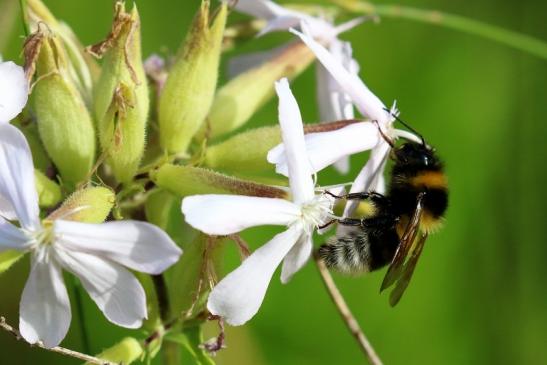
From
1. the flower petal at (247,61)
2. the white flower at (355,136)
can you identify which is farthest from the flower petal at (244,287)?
the flower petal at (247,61)

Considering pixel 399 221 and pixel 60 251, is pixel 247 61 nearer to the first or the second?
pixel 399 221

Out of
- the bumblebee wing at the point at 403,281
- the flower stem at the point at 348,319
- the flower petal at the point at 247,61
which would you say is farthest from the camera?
the flower petal at the point at 247,61

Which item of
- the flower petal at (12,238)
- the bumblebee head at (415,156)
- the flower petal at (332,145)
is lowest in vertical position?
the bumblebee head at (415,156)

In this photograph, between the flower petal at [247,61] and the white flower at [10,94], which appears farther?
the flower petal at [247,61]

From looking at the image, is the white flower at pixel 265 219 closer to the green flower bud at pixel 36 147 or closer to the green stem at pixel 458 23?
the green flower bud at pixel 36 147

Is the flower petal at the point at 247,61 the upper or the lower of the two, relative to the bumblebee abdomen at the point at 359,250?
upper

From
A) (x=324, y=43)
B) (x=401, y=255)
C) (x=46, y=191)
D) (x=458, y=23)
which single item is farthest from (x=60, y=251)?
(x=458, y=23)
